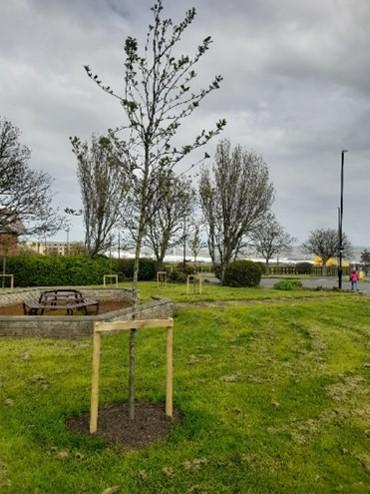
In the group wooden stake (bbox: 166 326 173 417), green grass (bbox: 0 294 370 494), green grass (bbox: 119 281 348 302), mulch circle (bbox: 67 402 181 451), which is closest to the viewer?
green grass (bbox: 0 294 370 494)

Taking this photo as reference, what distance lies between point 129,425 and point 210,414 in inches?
37.6

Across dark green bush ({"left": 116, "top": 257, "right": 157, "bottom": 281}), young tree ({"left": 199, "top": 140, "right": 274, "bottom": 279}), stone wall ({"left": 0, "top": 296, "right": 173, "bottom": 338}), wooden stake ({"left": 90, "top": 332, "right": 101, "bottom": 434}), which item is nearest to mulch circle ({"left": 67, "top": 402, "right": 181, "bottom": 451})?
wooden stake ({"left": 90, "top": 332, "right": 101, "bottom": 434})

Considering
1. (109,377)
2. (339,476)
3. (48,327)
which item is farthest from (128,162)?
(48,327)

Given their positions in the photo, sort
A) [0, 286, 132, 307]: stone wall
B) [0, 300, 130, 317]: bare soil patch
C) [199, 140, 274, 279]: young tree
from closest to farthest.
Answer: [0, 300, 130, 317]: bare soil patch < [0, 286, 132, 307]: stone wall < [199, 140, 274, 279]: young tree

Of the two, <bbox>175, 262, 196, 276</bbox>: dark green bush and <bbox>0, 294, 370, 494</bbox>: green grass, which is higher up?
<bbox>175, 262, 196, 276</bbox>: dark green bush

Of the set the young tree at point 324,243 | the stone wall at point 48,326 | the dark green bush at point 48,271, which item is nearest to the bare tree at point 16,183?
the dark green bush at point 48,271

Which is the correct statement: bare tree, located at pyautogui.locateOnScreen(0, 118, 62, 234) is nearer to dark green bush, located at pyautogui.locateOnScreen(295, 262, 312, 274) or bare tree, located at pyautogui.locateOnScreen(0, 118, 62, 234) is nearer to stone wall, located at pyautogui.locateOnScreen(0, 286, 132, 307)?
stone wall, located at pyautogui.locateOnScreen(0, 286, 132, 307)

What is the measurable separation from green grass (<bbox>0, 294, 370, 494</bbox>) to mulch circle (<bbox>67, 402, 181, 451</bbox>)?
13 cm

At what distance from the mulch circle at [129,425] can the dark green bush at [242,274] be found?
719 inches

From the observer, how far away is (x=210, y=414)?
192 inches

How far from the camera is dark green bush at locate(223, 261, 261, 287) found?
2309 centimetres

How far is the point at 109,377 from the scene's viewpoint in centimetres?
618

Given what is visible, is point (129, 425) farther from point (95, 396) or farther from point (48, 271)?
point (48, 271)

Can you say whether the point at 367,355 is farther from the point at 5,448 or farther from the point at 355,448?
the point at 5,448
